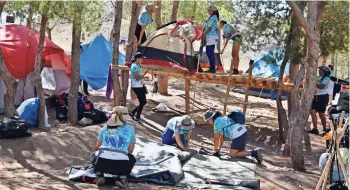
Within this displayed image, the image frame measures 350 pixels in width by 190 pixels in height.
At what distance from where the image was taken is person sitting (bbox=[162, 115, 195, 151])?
8.10 m

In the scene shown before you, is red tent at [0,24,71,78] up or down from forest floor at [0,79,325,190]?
up

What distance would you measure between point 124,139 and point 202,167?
5.43ft

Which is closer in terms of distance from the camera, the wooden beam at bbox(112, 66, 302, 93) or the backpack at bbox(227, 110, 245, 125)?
the backpack at bbox(227, 110, 245, 125)

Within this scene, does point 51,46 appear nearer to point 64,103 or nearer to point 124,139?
point 64,103

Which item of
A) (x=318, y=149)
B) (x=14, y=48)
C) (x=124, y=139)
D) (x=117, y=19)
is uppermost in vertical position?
(x=117, y=19)

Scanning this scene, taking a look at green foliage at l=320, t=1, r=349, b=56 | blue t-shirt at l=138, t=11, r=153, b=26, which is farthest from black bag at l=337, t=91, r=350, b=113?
blue t-shirt at l=138, t=11, r=153, b=26

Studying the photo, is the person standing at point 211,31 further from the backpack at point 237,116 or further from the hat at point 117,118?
the hat at point 117,118

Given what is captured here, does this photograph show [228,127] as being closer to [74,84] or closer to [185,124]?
[185,124]

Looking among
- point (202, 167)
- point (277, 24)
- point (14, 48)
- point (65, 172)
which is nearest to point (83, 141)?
point (65, 172)

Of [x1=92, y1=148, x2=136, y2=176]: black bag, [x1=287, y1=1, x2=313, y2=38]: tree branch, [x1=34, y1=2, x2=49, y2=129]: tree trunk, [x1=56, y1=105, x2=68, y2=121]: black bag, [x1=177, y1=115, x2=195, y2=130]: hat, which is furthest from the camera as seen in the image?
[x1=56, y1=105, x2=68, y2=121]: black bag

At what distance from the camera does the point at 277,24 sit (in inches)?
422

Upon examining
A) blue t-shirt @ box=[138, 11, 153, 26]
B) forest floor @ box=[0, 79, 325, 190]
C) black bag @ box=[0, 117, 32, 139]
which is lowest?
forest floor @ box=[0, 79, 325, 190]

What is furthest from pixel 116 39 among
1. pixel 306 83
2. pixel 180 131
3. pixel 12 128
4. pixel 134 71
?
pixel 306 83

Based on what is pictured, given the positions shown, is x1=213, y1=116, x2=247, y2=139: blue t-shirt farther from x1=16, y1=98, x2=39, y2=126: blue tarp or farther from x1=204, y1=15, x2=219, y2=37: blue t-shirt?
x1=16, y1=98, x2=39, y2=126: blue tarp
